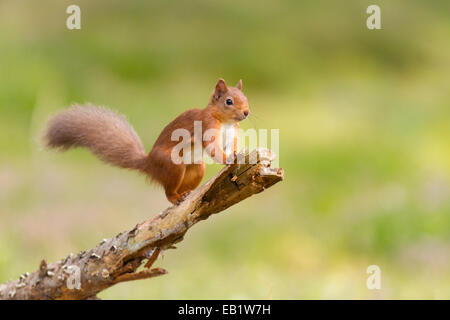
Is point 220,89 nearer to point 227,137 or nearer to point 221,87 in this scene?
point 221,87

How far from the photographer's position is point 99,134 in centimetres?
297

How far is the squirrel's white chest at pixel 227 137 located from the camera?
9.14ft

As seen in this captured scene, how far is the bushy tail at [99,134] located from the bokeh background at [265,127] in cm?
17

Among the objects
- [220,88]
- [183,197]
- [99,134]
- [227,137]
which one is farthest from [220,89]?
[99,134]

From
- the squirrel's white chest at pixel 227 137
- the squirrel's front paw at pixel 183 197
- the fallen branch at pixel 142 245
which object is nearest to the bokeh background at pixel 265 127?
the squirrel's white chest at pixel 227 137

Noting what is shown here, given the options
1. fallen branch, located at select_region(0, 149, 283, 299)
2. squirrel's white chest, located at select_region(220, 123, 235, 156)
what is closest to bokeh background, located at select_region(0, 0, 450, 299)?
squirrel's white chest, located at select_region(220, 123, 235, 156)

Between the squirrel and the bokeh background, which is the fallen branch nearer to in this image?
the squirrel

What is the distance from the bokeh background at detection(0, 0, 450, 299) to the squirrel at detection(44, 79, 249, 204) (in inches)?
7.1

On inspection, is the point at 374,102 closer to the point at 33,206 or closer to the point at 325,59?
the point at 325,59

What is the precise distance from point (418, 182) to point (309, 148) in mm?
1920

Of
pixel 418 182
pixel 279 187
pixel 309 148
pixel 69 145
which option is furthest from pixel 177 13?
pixel 69 145

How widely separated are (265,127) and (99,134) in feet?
18.8

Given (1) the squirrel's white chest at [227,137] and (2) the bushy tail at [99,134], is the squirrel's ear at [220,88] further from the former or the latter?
(2) the bushy tail at [99,134]

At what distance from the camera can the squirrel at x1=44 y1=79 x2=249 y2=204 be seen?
8.91ft
